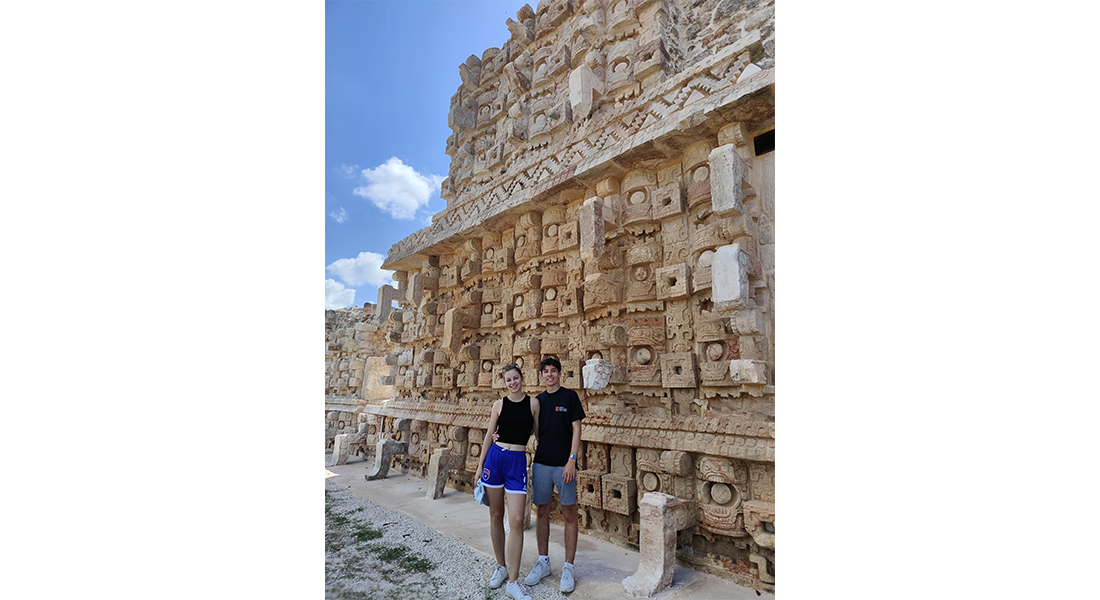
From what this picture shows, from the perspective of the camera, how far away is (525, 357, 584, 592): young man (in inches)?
156

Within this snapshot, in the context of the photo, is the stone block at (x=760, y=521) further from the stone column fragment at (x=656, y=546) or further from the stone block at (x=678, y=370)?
the stone block at (x=678, y=370)

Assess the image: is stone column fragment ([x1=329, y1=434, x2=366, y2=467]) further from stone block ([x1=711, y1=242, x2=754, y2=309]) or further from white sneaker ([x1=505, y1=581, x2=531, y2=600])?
stone block ([x1=711, y1=242, x2=754, y2=309])

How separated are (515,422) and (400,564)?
75.8 inches

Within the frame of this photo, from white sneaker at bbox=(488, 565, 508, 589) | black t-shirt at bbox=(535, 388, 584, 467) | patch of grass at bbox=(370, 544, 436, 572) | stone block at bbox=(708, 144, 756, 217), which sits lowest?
patch of grass at bbox=(370, 544, 436, 572)

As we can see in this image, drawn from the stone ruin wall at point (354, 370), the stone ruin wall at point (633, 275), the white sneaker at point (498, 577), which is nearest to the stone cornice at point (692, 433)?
the stone ruin wall at point (633, 275)

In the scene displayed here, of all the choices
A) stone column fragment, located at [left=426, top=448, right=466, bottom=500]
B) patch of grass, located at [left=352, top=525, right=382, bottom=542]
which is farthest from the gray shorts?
stone column fragment, located at [left=426, top=448, right=466, bottom=500]

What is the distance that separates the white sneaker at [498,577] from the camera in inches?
152

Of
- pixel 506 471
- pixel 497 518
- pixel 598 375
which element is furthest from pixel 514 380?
pixel 598 375

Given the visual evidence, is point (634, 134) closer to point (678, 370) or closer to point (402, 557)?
point (678, 370)

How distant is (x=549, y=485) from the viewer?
4.02 meters

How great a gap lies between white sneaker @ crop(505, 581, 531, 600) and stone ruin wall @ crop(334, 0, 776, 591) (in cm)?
156
